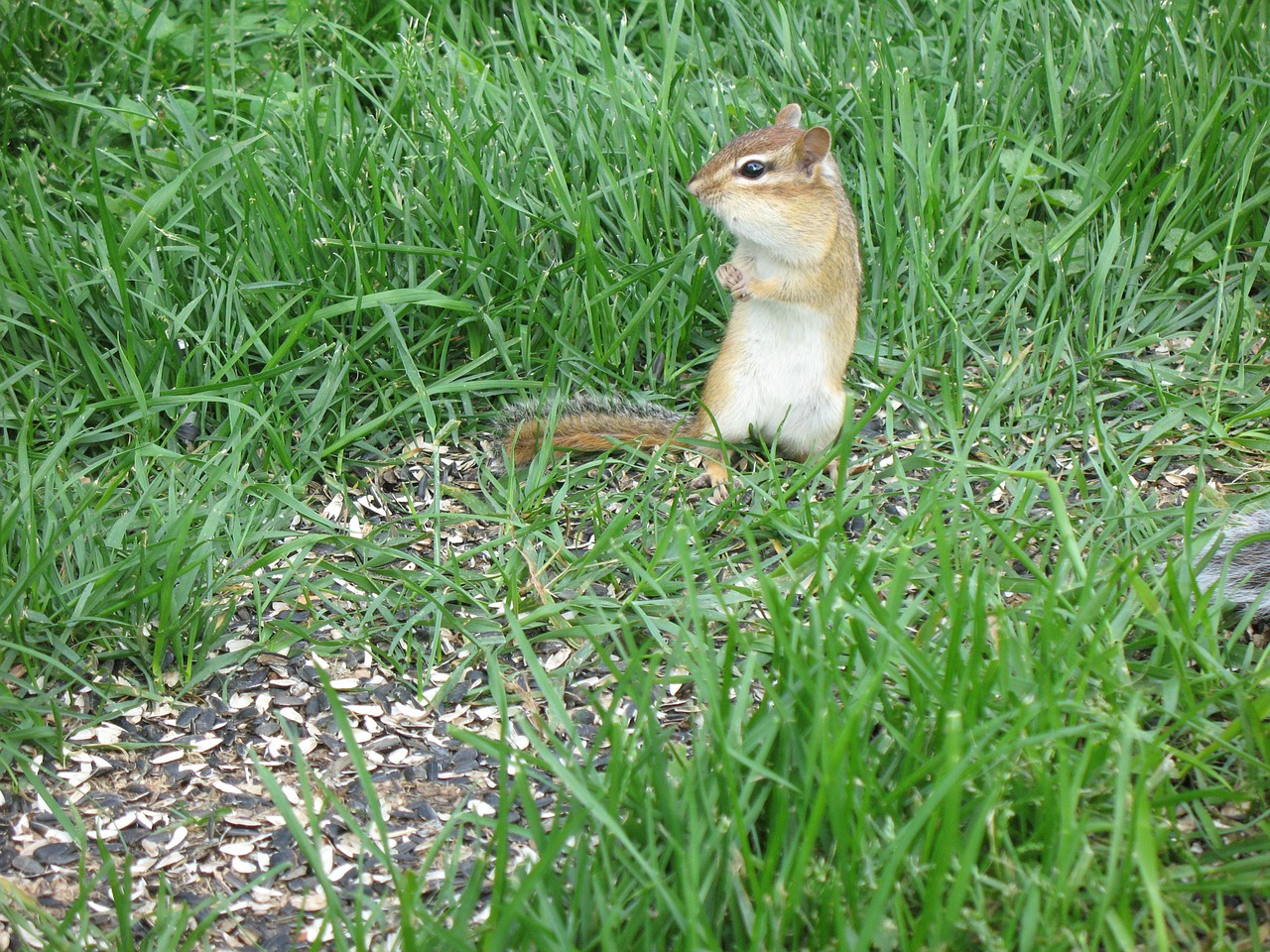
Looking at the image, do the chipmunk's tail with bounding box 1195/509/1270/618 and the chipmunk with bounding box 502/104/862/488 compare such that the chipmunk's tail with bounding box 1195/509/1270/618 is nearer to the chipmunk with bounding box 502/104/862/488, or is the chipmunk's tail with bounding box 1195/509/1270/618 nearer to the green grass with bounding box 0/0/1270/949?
the green grass with bounding box 0/0/1270/949

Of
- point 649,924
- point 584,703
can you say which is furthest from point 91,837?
point 649,924

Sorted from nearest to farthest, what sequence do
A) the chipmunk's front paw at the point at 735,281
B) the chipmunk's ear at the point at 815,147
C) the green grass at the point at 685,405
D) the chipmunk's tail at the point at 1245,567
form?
the green grass at the point at 685,405 < the chipmunk's tail at the point at 1245,567 < the chipmunk's ear at the point at 815,147 < the chipmunk's front paw at the point at 735,281

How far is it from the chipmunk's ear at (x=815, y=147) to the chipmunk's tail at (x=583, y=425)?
65 cm

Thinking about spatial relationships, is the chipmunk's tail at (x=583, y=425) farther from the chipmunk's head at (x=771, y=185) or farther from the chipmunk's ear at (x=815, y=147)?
the chipmunk's ear at (x=815, y=147)

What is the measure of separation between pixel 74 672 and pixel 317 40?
2275mm

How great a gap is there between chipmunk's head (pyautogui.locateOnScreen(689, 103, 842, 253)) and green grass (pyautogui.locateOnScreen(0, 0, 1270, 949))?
15.8 inches

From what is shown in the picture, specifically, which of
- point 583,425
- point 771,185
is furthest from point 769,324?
point 583,425

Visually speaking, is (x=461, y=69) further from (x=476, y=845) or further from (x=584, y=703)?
(x=476, y=845)

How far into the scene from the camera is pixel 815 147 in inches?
109

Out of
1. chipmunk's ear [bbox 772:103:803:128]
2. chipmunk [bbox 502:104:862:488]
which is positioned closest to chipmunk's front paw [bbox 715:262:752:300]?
chipmunk [bbox 502:104:862:488]

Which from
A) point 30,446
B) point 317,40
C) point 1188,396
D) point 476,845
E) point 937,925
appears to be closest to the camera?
point 937,925

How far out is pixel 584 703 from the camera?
7.77 ft

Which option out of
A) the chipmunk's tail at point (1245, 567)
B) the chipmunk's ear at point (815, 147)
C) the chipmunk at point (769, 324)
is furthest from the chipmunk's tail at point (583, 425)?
the chipmunk's tail at point (1245, 567)

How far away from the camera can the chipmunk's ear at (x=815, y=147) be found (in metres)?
2.74
